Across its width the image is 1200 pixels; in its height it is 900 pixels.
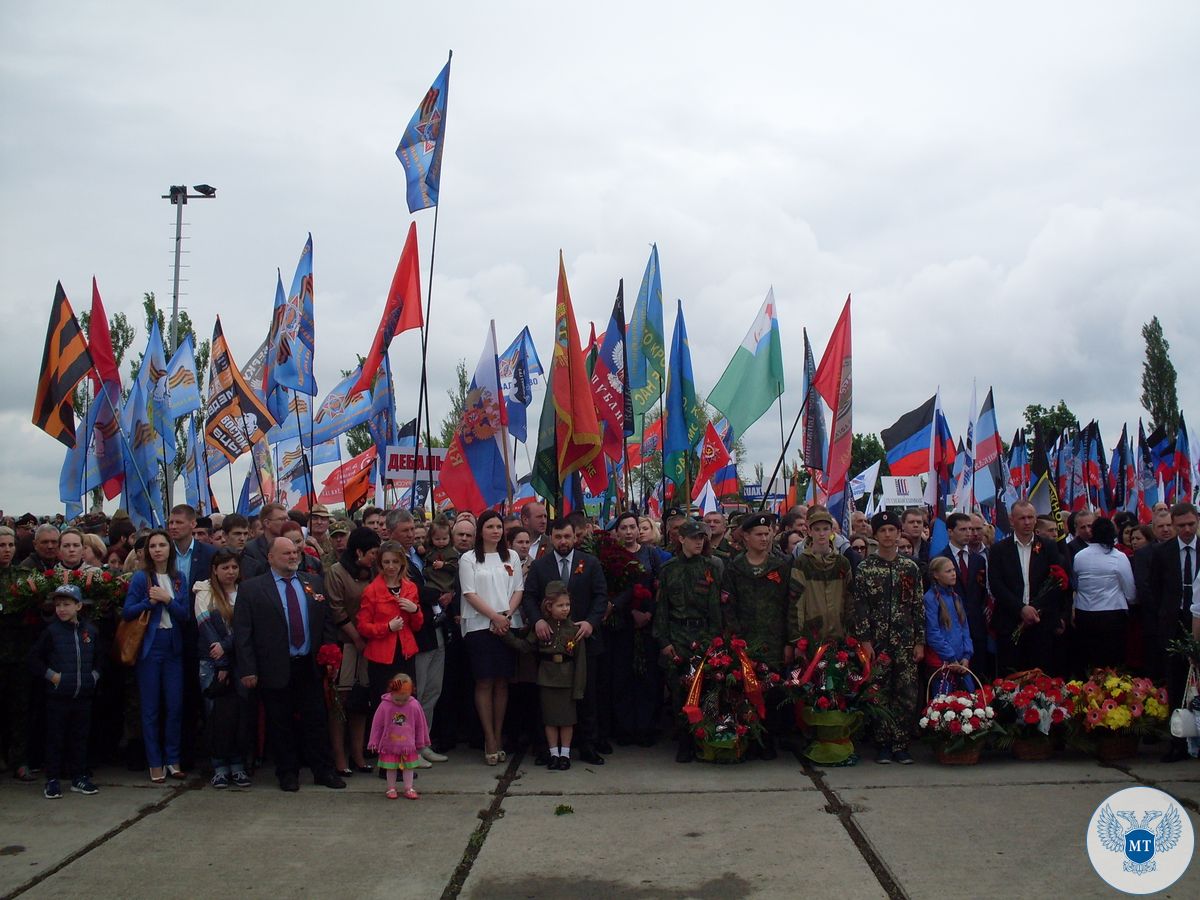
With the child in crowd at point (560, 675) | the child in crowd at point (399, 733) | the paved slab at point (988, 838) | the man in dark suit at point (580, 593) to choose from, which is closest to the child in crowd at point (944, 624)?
the paved slab at point (988, 838)

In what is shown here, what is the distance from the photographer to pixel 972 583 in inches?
372

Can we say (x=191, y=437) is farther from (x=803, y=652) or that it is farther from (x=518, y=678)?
(x=803, y=652)

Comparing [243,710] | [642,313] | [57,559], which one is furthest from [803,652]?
[642,313]

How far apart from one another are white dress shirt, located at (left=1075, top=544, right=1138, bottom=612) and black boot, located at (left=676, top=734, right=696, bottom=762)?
3.64m

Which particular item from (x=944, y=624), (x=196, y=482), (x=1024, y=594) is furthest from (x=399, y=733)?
(x=196, y=482)

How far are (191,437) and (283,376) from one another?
4.00 meters

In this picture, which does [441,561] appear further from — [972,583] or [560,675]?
[972,583]

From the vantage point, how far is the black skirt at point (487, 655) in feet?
28.0

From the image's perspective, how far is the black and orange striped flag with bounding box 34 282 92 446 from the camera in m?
12.3

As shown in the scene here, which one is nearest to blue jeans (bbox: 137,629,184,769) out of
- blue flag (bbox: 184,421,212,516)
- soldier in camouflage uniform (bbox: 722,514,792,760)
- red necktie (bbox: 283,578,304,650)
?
red necktie (bbox: 283,578,304,650)

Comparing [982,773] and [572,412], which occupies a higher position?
[572,412]

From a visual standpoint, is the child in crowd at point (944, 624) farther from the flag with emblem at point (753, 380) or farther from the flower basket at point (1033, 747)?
the flag with emblem at point (753, 380)

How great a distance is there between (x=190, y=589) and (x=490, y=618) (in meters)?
Answer: 2.33

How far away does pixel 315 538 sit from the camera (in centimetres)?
1006
